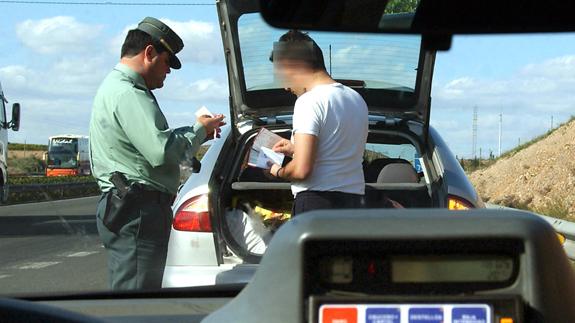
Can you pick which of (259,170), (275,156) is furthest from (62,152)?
(275,156)

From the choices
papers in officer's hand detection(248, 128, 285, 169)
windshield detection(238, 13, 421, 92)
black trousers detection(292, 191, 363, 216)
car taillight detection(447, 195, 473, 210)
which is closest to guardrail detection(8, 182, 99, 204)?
windshield detection(238, 13, 421, 92)

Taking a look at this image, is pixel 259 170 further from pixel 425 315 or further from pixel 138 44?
pixel 425 315

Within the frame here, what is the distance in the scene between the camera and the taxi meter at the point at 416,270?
1.61m

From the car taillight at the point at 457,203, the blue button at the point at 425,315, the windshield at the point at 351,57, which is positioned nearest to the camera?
the blue button at the point at 425,315

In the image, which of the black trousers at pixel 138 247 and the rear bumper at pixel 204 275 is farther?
the rear bumper at pixel 204 275

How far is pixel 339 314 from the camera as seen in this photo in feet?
5.35

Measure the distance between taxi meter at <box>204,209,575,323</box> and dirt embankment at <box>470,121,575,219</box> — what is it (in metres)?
12.2

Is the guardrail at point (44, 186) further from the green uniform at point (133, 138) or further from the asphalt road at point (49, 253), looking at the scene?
the green uniform at point (133, 138)

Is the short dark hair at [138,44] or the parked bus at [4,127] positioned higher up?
the parked bus at [4,127]

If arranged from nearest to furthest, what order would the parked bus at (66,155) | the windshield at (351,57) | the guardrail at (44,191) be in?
the windshield at (351,57) → the guardrail at (44,191) → the parked bus at (66,155)

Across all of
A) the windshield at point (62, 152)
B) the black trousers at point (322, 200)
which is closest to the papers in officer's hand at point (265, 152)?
the black trousers at point (322, 200)

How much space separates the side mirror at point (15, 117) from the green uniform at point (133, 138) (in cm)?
1686

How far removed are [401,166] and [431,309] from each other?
14.6ft

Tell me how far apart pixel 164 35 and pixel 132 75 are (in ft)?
0.99
